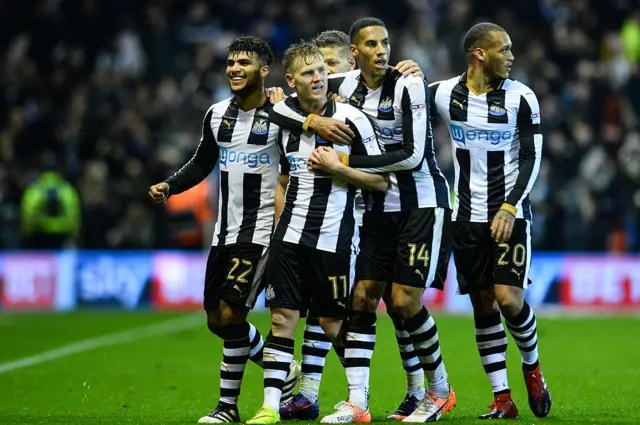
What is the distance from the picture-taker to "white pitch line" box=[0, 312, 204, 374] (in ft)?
40.0

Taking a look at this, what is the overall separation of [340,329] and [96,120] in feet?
43.1

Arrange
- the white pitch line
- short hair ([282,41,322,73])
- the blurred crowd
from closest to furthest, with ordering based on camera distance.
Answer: short hair ([282,41,322,73]), the white pitch line, the blurred crowd

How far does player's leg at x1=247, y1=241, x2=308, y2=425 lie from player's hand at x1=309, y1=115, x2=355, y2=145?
2.37ft

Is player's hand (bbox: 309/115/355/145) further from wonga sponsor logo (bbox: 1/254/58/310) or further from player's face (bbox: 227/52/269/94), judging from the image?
wonga sponsor logo (bbox: 1/254/58/310)

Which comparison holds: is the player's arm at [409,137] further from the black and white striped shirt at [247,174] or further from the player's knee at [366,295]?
the player's knee at [366,295]

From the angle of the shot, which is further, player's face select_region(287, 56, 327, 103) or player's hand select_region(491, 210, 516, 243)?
player's hand select_region(491, 210, 516, 243)

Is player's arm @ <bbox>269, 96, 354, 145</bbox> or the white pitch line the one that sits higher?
player's arm @ <bbox>269, 96, 354, 145</bbox>

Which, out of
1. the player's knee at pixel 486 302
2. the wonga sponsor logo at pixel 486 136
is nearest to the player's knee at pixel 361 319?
the player's knee at pixel 486 302

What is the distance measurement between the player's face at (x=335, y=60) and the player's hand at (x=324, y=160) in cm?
138

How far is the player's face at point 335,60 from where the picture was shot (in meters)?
8.68

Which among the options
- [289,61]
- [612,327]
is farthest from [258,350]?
[612,327]

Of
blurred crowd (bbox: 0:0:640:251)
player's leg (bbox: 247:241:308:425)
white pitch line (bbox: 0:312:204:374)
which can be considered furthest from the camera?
blurred crowd (bbox: 0:0:640:251)

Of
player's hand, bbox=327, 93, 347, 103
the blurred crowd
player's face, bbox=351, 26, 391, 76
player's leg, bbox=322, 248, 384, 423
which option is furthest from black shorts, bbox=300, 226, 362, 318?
the blurred crowd

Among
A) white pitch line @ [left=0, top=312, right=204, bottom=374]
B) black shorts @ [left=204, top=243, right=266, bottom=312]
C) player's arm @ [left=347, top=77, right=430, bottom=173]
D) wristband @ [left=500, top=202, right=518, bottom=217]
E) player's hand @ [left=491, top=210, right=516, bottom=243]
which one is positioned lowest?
white pitch line @ [left=0, top=312, right=204, bottom=374]
